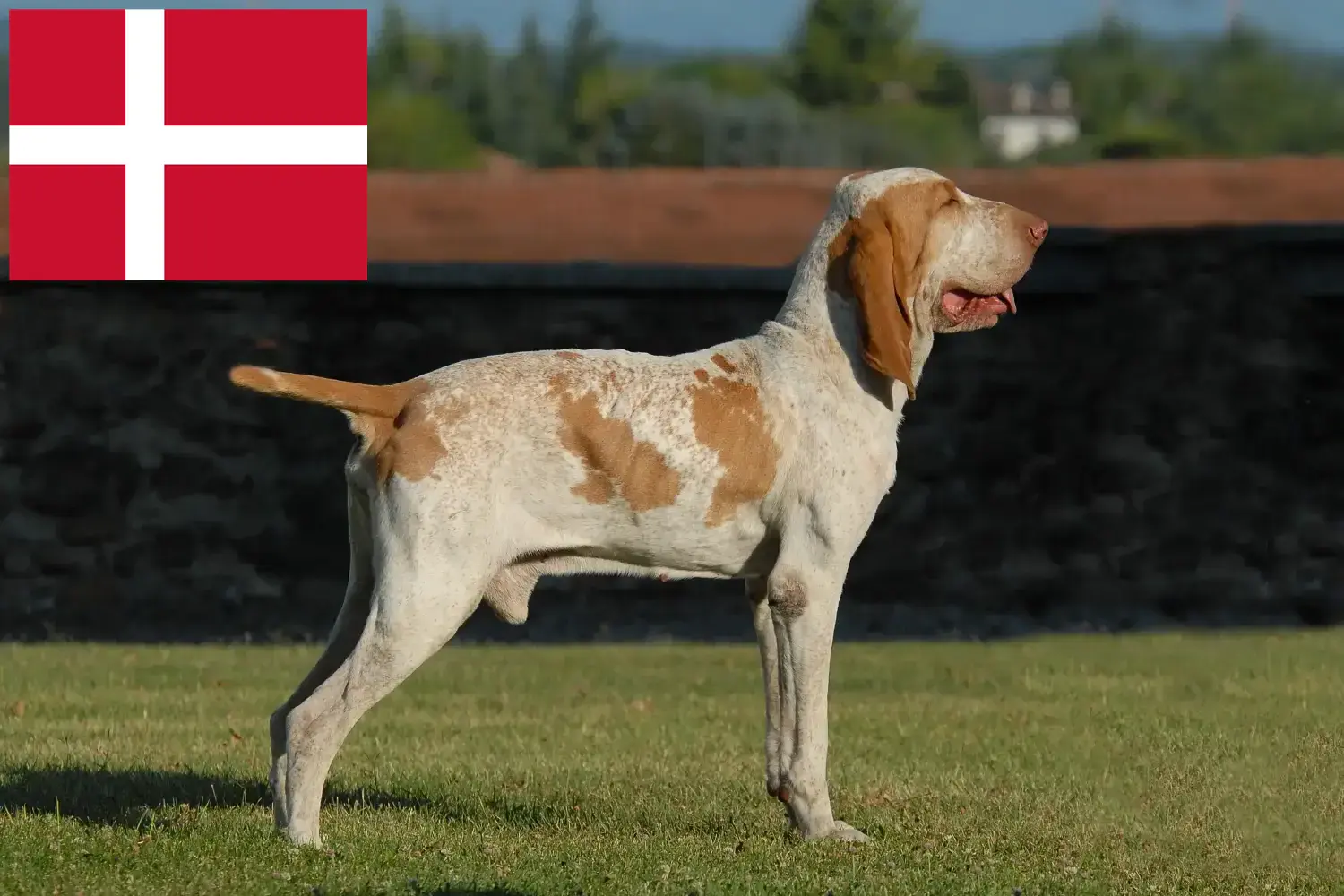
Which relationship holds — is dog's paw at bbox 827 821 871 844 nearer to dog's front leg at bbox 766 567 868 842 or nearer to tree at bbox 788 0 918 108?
dog's front leg at bbox 766 567 868 842

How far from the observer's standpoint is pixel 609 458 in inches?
263

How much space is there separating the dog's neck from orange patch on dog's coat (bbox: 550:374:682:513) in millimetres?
671

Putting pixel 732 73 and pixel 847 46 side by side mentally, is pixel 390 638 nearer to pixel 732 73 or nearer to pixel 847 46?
pixel 732 73

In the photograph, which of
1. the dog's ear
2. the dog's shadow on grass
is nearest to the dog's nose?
the dog's ear

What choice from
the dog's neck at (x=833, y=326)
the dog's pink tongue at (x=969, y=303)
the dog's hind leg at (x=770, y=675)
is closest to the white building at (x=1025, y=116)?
the dog's pink tongue at (x=969, y=303)

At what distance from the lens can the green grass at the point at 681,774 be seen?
6.69 m

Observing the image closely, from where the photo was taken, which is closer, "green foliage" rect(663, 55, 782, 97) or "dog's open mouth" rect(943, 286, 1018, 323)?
"dog's open mouth" rect(943, 286, 1018, 323)

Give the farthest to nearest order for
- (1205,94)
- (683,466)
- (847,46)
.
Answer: (847,46) < (1205,94) < (683,466)

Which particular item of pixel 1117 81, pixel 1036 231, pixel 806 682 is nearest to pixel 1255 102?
pixel 1117 81

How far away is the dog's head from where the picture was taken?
22.6 ft

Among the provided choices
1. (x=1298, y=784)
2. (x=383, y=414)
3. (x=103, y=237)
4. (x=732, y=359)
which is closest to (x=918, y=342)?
(x=732, y=359)

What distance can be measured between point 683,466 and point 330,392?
1.10m

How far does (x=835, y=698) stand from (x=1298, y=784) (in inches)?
137

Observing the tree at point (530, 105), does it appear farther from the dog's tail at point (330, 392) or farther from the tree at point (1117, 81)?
the dog's tail at point (330, 392)
